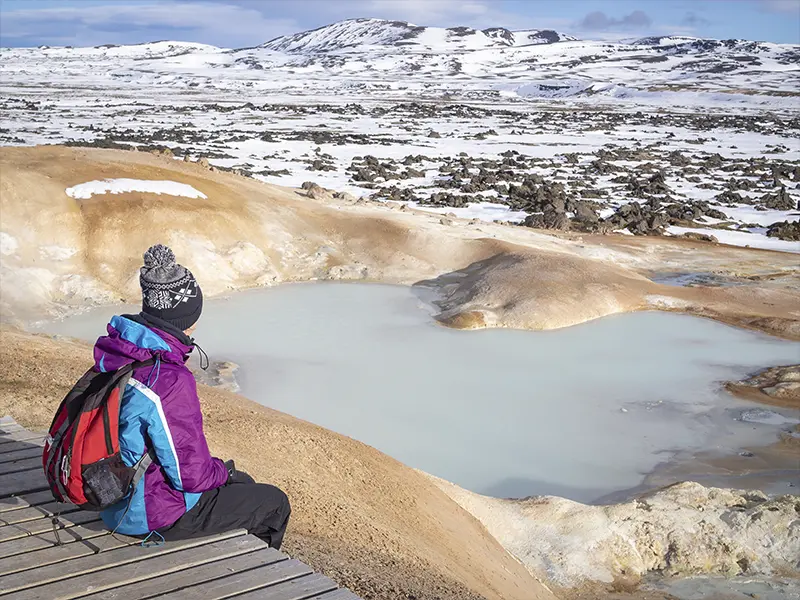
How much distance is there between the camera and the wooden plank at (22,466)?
4.70 m

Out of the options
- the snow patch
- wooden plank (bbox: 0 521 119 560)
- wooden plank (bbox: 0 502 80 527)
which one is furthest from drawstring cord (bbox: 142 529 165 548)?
the snow patch

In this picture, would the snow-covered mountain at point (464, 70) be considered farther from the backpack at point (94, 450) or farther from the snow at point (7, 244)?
the backpack at point (94, 450)

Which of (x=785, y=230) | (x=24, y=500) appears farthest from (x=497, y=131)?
(x=24, y=500)

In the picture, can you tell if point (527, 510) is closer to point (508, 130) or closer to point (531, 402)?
point (531, 402)

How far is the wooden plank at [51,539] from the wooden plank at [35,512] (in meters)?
0.18

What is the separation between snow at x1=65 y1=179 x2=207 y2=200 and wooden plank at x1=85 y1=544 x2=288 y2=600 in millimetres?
14048

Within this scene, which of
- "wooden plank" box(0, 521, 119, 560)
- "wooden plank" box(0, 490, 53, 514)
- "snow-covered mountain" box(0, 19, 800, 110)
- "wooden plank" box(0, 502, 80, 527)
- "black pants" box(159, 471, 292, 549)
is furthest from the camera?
"snow-covered mountain" box(0, 19, 800, 110)

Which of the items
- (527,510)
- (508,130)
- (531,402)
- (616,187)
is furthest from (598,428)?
(508,130)

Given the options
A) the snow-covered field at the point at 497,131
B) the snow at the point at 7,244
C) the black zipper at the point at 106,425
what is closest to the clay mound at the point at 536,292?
the snow at the point at 7,244

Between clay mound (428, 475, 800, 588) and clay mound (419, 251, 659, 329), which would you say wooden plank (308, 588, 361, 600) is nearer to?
clay mound (428, 475, 800, 588)

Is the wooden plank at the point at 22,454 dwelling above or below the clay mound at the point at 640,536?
above

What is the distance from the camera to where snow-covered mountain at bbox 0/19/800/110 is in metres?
103

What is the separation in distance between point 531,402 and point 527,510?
360cm

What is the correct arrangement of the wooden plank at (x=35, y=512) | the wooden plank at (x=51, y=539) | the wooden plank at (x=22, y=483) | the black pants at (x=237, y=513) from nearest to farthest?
the wooden plank at (x=51, y=539) < the black pants at (x=237, y=513) < the wooden plank at (x=35, y=512) < the wooden plank at (x=22, y=483)
